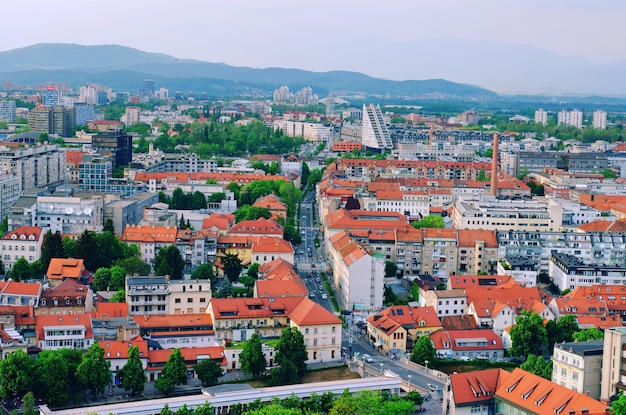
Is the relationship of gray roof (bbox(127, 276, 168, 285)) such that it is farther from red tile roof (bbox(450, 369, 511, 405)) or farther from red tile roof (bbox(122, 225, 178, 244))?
red tile roof (bbox(450, 369, 511, 405))

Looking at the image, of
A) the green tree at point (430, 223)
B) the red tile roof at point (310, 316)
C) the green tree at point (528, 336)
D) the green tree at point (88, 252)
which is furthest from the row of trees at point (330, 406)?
the green tree at point (430, 223)

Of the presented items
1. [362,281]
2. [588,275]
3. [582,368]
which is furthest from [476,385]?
[588,275]

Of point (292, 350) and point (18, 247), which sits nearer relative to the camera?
point (292, 350)

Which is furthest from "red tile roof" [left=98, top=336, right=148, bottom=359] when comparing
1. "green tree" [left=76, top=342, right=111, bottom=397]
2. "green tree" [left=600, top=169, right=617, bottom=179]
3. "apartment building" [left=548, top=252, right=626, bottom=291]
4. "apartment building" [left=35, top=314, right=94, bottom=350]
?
"green tree" [left=600, top=169, right=617, bottom=179]

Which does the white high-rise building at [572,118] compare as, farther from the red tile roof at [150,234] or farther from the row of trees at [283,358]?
the row of trees at [283,358]

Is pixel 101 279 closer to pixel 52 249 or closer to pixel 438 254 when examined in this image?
pixel 52 249

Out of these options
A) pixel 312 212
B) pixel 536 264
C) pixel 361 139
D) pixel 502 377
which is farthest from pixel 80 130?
pixel 502 377

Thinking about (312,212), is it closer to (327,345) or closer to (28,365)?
(327,345)
